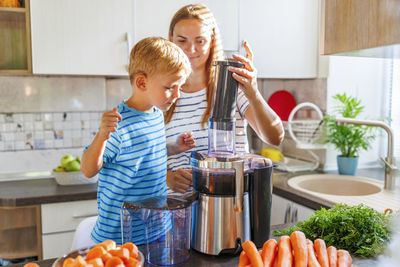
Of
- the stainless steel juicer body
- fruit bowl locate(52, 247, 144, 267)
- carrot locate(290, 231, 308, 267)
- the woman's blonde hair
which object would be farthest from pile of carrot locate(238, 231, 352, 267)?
the woman's blonde hair

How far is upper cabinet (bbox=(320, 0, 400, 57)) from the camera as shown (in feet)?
1.85

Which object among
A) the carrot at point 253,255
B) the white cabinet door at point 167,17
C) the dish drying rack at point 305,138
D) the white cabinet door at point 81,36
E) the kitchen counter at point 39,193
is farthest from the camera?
the dish drying rack at point 305,138

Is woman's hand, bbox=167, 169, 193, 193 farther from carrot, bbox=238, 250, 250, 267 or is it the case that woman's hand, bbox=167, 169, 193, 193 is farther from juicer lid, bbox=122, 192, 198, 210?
carrot, bbox=238, 250, 250, 267

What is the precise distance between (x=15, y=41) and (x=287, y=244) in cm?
180

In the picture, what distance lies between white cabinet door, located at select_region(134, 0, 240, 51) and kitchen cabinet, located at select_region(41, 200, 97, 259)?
92 centimetres

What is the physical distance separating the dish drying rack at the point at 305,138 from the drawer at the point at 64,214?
3.55 ft

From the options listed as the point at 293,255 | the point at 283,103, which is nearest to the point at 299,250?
the point at 293,255

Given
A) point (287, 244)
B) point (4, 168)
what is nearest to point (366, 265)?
point (287, 244)

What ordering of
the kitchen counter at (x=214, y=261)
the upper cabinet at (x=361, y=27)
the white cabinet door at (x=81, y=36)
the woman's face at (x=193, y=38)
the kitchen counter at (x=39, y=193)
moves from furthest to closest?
the white cabinet door at (x=81, y=36) → the kitchen counter at (x=39, y=193) → the woman's face at (x=193, y=38) → the kitchen counter at (x=214, y=261) → the upper cabinet at (x=361, y=27)

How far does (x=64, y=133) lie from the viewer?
2.30 meters

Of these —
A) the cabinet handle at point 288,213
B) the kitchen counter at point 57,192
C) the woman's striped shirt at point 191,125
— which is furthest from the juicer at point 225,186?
the cabinet handle at point 288,213

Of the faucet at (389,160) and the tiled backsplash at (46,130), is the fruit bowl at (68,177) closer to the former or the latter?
the tiled backsplash at (46,130)

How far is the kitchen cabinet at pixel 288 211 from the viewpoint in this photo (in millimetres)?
1670

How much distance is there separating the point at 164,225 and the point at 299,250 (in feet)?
0.96
